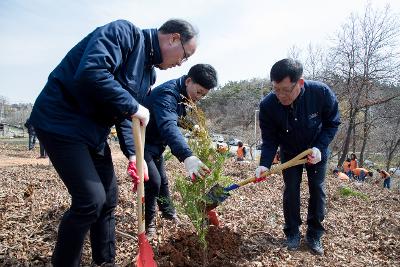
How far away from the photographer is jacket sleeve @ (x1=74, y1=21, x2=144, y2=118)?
216 cm

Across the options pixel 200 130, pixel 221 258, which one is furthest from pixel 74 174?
pixel 221 258

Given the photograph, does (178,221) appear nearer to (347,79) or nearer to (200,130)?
(200,130)

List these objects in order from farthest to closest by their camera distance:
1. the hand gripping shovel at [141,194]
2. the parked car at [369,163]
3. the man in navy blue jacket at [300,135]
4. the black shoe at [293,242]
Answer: the parked car at [369,163] → the black shoe at [293,242] → the man in navy blue jacket at [300,135] → the hand gripping shovel at [141,194]

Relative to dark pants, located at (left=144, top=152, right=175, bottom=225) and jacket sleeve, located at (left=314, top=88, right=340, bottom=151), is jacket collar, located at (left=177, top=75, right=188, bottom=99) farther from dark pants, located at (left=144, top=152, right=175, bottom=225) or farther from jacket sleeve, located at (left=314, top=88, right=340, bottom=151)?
jacket sleeve, located at (left=314, top=88, right=340, bottom=151)

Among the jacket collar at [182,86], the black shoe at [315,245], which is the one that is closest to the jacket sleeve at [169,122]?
the jacket collar at [182,86]

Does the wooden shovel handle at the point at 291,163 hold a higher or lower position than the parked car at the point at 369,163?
higher

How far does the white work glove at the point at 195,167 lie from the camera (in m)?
2.83

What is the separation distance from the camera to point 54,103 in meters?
2.31

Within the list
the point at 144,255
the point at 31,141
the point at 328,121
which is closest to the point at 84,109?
the point at 144,255

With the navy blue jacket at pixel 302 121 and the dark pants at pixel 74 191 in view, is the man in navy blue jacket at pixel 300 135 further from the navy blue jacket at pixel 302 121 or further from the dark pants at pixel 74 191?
the dark pants at pixel 74 191

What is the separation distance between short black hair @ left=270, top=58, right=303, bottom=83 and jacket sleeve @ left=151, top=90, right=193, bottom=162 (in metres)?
0.97

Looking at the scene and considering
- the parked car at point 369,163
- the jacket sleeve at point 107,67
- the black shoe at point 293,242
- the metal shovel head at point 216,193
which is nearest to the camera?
the jacket sleeve at point 107,67

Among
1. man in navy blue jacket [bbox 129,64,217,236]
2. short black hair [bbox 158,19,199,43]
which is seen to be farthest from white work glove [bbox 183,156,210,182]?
short black hair [bbox 158,19,199,43]

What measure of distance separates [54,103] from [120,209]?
2.66m
